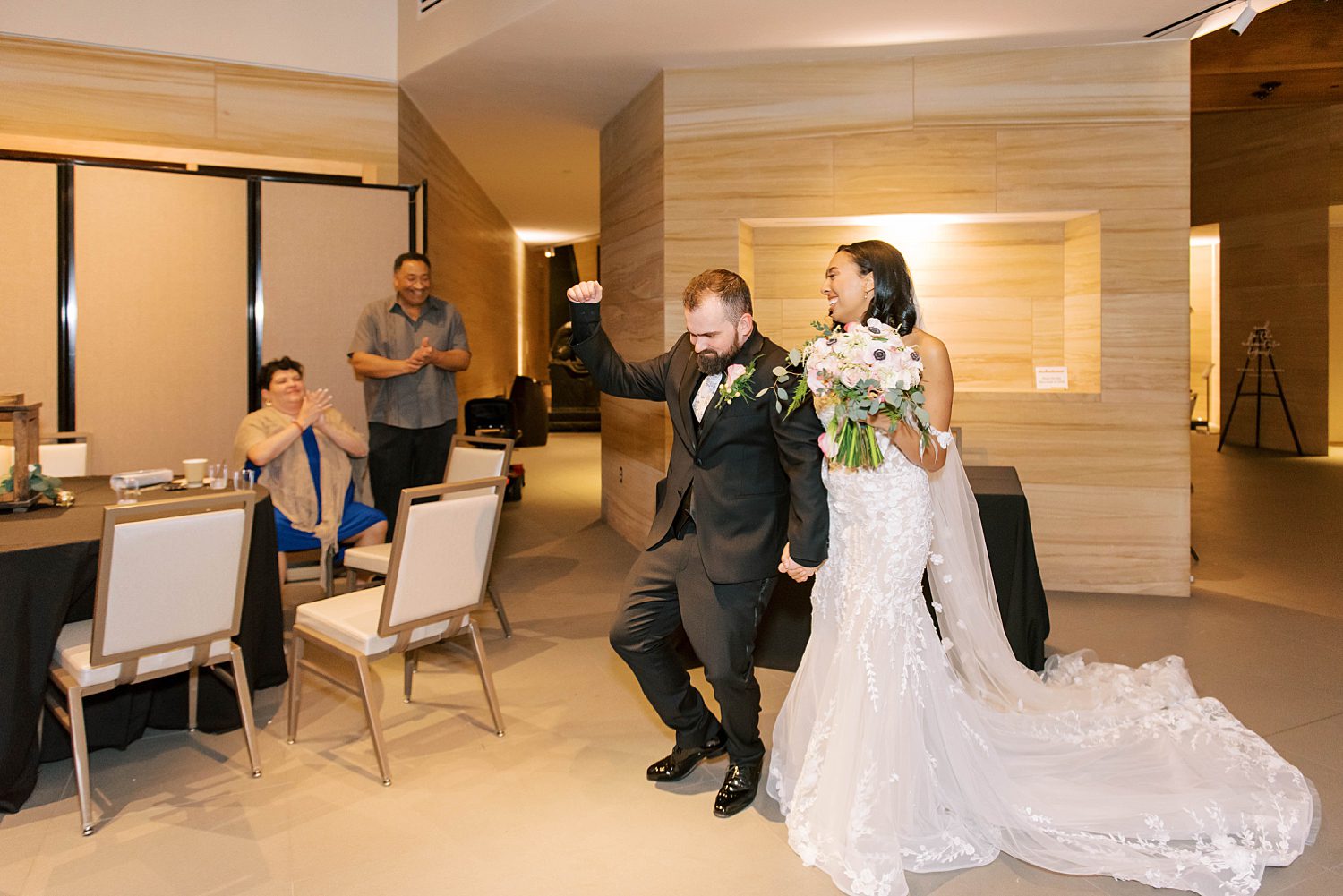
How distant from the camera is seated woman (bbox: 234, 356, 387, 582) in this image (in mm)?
4918

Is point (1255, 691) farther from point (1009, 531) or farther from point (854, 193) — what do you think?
point (854, 193)

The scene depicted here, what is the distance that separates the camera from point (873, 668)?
2.98 meters

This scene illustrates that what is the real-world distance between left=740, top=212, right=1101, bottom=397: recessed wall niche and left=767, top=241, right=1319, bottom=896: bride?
10.8 feet

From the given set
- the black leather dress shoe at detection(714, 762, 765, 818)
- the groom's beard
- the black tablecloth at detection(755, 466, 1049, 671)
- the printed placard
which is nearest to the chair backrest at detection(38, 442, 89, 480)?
the black tablecloth at detection(755, 466, 1049, 671)

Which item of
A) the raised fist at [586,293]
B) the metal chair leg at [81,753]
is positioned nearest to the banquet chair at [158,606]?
the metal chair leg at [81,753]

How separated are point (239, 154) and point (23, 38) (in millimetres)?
1381

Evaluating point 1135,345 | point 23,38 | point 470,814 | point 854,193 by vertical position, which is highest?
point 23,38

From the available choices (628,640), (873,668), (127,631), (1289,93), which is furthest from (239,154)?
(1289,93)

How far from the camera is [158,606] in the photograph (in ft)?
10.5

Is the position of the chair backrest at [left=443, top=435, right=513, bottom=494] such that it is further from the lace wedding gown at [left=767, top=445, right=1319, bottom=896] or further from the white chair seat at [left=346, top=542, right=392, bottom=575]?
the lace wedding gown at [left=767, top=445, right=1319, bottom=896]

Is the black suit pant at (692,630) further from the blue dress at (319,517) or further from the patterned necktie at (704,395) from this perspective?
the blue dress at (319,517)

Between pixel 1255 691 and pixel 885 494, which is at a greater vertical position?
pixel 885 494

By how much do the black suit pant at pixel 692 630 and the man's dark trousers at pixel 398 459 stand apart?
9.39ft

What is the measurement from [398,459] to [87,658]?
108 inches
